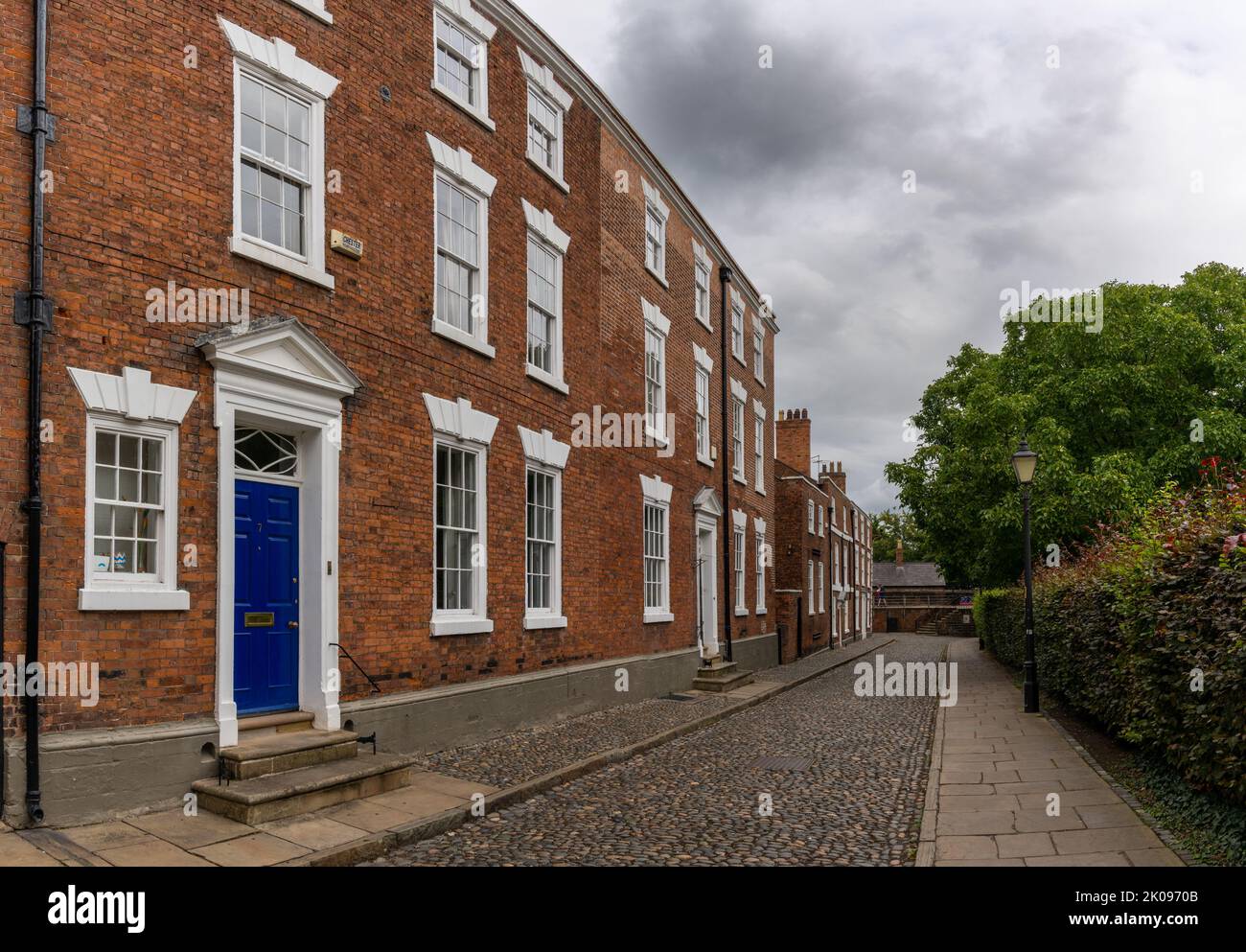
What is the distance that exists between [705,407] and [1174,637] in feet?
49.0

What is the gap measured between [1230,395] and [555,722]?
69.2ft

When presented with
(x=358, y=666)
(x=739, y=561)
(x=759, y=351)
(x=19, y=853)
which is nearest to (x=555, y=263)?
(x=358, y=666)

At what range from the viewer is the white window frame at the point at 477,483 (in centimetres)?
1105

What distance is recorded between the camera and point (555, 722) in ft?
43.7

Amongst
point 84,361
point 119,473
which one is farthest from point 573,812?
point 84,361

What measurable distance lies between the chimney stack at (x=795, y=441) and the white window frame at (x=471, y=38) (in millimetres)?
24907

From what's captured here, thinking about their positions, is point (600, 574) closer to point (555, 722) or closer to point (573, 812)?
point (555, 722)

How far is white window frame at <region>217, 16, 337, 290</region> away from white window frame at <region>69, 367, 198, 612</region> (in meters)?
1.70

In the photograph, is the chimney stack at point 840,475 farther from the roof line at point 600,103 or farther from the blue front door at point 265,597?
the blue front door at point 265,597

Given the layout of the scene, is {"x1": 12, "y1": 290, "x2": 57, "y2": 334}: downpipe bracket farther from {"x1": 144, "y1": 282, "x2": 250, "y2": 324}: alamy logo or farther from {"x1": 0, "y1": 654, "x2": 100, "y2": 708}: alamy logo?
{"x1": 0, "y1": 654, "x2": 100, "y2": 708}: alamy logo

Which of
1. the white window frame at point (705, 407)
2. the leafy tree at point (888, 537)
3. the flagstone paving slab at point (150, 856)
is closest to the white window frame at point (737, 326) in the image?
the white window frame at point (705, 407)

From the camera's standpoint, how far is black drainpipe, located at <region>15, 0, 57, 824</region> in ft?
21.8

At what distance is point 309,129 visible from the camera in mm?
9711

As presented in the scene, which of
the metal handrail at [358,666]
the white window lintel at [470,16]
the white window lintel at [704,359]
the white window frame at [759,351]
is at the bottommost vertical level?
the metal handrail at [358,666]
